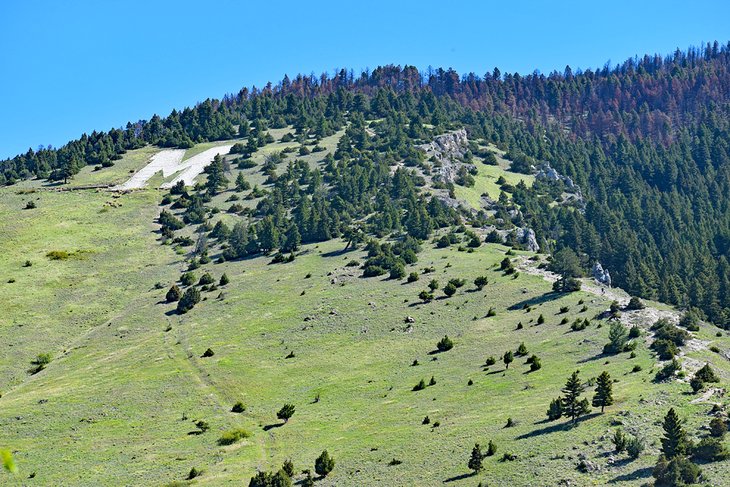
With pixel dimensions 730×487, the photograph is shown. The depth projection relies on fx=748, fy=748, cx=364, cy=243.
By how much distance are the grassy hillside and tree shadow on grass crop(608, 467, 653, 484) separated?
0.14 m

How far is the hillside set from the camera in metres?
58.4

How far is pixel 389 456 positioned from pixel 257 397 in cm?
2677

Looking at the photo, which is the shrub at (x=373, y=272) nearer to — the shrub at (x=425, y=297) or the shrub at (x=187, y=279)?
the shrub at (x=425, y=297)

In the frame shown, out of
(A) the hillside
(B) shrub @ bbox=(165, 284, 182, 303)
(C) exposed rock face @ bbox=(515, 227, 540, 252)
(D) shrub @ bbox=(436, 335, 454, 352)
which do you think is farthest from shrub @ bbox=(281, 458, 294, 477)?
(C) exposed rock face @ bbox=(515, 227, 540, 252)

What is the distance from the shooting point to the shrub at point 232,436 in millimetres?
69500

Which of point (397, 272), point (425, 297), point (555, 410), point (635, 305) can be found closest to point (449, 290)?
point (425, 297)

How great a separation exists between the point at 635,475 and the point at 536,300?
5442 centimetres

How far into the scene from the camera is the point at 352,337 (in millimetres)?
99000

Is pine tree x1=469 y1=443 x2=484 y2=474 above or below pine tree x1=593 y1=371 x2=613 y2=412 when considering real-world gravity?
below

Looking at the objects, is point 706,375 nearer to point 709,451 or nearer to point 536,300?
point 709,451

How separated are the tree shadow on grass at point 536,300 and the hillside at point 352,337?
450 mm

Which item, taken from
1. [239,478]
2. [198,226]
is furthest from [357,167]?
[239,478]

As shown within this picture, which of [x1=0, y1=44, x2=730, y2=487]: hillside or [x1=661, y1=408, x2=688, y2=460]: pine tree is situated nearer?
[x1=661, y1=408, x2=688, y2=460]: pine tree

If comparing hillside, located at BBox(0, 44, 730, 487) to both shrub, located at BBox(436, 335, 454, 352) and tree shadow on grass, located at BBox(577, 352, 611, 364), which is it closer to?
shrub, located at BBox(436, 335, 454, 352)
